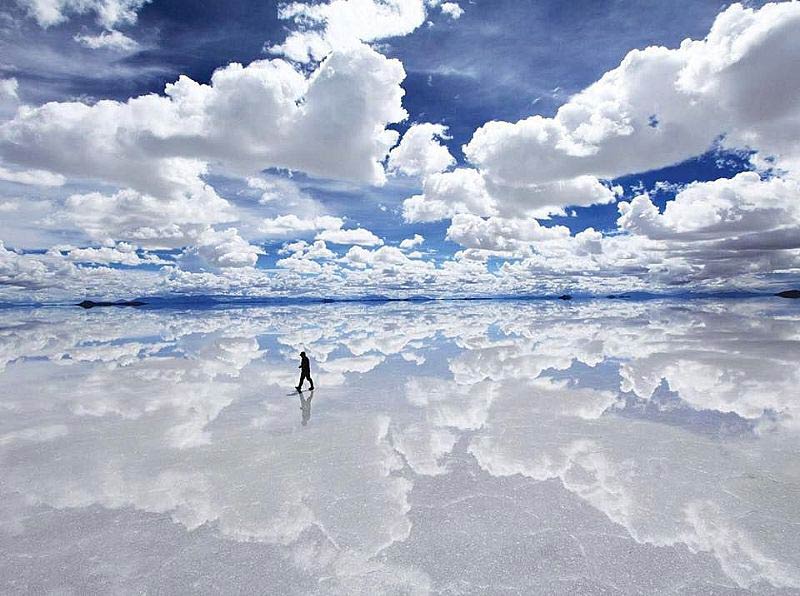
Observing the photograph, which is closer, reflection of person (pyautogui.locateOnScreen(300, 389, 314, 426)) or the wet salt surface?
the wet salt surface

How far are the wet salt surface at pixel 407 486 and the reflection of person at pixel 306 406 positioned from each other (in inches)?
5.7

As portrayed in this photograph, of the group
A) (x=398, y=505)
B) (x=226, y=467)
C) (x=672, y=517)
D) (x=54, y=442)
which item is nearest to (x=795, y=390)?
(x=672, y=517)

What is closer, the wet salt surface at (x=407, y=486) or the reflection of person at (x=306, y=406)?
the wet salt surface at (x=407, y=486)

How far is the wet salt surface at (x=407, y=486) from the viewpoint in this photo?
6617mm

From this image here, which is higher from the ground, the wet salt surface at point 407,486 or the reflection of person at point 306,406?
the wet salt surface at point 407,486

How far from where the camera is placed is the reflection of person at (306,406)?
14500mm

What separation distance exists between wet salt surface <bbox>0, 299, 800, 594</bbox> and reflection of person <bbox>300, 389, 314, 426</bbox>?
0.15m

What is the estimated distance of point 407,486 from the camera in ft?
30.7

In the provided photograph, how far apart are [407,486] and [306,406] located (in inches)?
295

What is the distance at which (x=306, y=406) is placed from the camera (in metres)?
16.0

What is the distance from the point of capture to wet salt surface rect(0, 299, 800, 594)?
21.7 feet

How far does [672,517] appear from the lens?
798 cm

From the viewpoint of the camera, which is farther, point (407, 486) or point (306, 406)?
point (306, 406)

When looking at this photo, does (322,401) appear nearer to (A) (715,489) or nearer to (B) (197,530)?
(B) (197,530)
